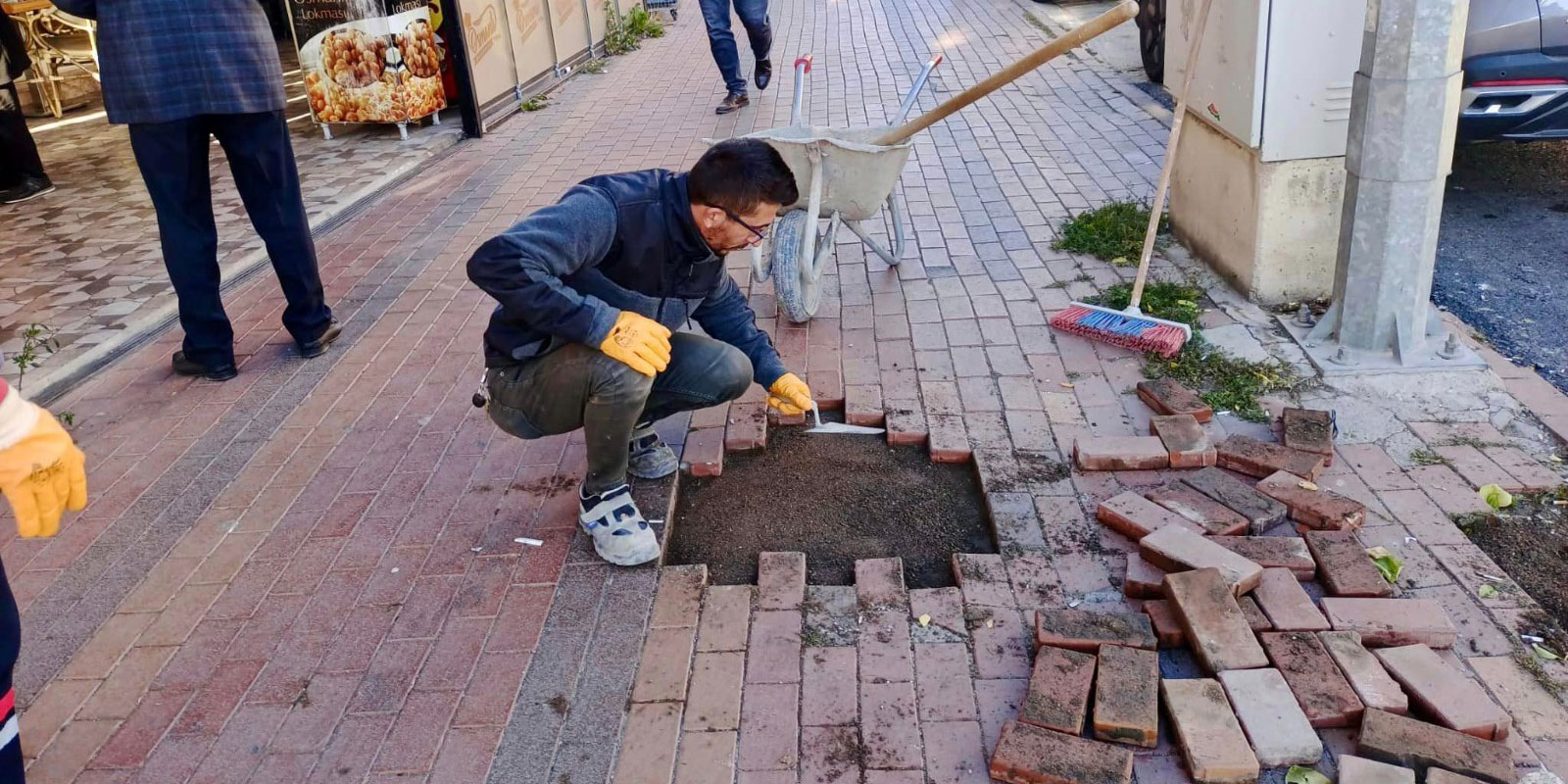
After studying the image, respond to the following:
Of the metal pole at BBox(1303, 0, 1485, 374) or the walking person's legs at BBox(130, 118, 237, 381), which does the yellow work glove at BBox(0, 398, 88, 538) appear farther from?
the metal pole at BBox(1303, 0, 1485, 374)

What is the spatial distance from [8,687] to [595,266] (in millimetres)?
1621

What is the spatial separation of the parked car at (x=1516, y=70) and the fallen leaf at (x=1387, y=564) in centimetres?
331

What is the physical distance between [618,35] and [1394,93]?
10230 millimetres

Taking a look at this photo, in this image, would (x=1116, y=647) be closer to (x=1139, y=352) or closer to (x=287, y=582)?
(x=1139, y=352)

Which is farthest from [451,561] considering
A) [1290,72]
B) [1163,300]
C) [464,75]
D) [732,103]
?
[732,103]

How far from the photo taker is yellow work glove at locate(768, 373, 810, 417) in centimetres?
349

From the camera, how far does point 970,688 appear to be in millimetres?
2686

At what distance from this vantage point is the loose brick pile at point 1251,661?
93.7 inches

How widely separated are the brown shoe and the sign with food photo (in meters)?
2.28

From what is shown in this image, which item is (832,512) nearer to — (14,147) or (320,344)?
(320,344)

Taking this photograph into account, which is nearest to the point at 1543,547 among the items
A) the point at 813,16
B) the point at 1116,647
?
the point at 1116,647

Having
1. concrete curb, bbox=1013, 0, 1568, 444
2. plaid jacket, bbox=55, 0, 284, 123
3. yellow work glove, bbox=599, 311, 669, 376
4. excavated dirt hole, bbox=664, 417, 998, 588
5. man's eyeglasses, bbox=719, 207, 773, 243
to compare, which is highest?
plaid jacket, bbox=55, 0, 284, 123

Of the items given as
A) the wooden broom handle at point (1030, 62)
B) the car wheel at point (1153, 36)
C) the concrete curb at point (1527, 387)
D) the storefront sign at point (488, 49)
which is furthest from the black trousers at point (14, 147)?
the concrete curb at point (1527, 387)

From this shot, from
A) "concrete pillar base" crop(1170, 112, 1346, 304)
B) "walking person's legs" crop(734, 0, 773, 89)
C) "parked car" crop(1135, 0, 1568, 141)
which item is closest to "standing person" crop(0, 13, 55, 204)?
"walking person's legs" crop(734, 0, 773, 89)
